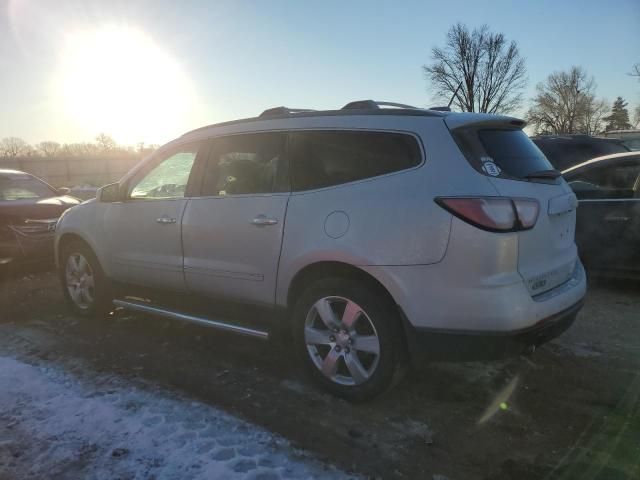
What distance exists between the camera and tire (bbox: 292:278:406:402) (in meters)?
3.03

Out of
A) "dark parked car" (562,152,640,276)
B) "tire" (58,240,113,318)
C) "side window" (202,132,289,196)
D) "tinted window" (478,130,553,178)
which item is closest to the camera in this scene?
"tinted window" (478,130,553,178)

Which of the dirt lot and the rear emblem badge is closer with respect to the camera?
the dirt lot

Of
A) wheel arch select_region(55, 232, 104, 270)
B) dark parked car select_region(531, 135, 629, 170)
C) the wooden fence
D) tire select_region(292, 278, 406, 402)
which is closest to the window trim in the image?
wheel arch select_region(55, 232, 104, 270)

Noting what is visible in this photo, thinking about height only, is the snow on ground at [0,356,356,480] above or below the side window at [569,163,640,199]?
below

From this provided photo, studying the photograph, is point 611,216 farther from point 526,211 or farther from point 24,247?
point 24,247

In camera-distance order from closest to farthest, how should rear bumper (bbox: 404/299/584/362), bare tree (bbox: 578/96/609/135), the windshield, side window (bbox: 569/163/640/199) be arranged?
rear bumper (bbox: 404/299/584/362)
side window (bbox: 569/163/640/199)
the windshield
bare tree (bbox: 578/96/609/135)

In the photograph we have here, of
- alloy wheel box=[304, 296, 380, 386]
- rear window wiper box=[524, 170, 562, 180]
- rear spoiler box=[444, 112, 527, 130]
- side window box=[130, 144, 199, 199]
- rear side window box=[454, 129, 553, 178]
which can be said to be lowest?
alloy wheel box=[304, 296, 380, 386]

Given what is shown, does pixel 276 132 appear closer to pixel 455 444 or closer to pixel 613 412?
pixel 455 444

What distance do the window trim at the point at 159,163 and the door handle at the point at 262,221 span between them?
0.81 m

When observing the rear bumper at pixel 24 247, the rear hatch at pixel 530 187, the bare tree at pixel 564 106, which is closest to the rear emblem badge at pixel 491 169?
the rear hatch at pixel 530 187

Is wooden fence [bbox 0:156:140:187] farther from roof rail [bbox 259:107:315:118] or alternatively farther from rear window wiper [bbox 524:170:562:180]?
rear window wiper [bbox 524:170:562:180]

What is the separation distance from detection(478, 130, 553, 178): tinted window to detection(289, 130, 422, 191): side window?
17.5 inches

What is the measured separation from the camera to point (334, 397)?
3.37m

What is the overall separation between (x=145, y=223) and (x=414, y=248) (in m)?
2.54
